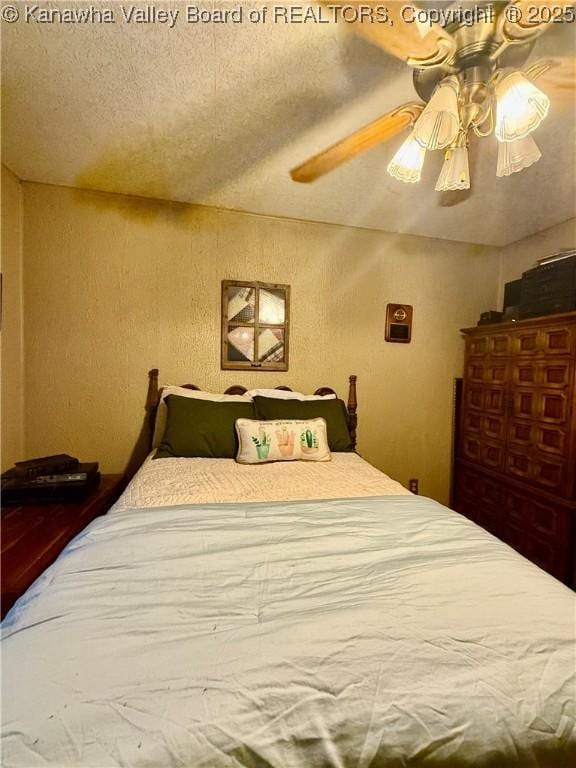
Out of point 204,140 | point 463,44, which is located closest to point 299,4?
point 463,44

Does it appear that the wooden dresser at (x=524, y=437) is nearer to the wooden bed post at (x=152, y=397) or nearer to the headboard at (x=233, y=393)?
the headboard at (x=233, y=393)

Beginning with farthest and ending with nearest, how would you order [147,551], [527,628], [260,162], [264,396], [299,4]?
1. [264,396]
2. [260,162]
3. [299,4]
4. [147,551]
5. [527,628]

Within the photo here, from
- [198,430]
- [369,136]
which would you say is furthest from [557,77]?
[198,430]

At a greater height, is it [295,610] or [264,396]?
[264,396]

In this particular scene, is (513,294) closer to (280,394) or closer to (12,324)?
(280,394)

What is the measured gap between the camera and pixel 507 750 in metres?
0.50

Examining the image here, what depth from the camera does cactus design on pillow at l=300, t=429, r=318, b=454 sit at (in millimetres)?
1901

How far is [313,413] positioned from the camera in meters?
2.13

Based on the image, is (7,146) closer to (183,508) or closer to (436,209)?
(183,508)

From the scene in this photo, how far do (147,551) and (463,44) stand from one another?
1680mm

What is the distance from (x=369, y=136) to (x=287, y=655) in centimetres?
161

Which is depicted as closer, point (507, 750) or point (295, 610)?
point (507, 750)

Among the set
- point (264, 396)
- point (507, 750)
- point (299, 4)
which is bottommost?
point (507, 750)

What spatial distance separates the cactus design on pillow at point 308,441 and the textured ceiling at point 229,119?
150 cm
